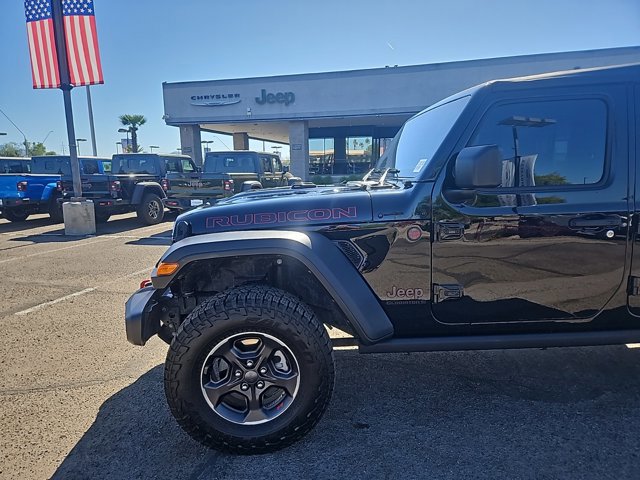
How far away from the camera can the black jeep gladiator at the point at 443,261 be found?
85.7 inches

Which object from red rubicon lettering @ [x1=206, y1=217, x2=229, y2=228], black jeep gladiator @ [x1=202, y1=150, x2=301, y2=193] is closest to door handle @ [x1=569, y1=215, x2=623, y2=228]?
red rubicon lettering @ [x1=206, y1=217, x2=229, y2=228]

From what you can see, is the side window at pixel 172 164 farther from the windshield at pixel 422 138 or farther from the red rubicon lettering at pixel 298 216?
the red rubicon lettering at pixel 298 216

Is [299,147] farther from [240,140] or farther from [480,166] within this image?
[480,166]

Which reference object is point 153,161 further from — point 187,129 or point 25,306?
point 187,129

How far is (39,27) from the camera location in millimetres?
8781

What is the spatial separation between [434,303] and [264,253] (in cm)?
101

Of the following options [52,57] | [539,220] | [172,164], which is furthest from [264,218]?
[172,164]

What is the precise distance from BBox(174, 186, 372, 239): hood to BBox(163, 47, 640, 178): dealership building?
61.0 feet

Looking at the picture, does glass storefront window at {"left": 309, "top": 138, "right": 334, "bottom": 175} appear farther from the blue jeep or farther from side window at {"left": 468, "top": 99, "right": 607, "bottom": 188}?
side window at {"left": 468, "top": 99, "right": 607, "bottom": 188}

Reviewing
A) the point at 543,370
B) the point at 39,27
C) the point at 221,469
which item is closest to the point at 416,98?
the point at 39,27

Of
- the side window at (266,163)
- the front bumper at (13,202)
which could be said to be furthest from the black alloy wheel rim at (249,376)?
the front bumper at (13,202)

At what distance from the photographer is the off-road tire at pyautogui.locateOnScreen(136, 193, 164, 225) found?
35.9ft

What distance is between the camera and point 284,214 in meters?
2.36

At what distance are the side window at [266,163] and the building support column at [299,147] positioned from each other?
11.0 m
